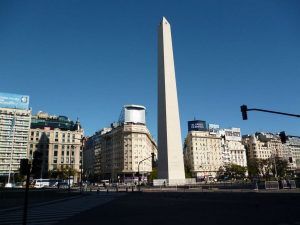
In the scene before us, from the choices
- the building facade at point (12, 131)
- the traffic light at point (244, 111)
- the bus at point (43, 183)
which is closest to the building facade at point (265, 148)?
the building facade at point (12, 131)

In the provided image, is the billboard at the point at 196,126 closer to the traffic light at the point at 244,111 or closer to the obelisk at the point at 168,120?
the obelisk at the point at 168,120

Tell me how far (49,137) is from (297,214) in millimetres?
107696

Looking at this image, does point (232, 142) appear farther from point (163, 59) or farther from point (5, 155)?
point (163, 59)

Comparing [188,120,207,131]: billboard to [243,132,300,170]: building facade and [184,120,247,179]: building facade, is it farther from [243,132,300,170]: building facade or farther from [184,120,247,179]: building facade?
[243,132,300,170]: building facade

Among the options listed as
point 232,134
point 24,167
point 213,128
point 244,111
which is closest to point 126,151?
point 213,128

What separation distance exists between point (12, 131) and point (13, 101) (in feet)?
39.9

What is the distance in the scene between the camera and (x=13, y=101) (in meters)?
109

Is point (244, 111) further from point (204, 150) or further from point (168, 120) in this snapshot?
point (204, 150)

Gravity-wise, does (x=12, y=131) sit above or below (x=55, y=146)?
above

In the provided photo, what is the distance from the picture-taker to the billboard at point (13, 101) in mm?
107144

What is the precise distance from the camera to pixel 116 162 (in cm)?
12000

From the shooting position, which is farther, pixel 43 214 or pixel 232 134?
pixel 232 134

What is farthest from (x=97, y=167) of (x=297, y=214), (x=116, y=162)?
(x=297, y=214)

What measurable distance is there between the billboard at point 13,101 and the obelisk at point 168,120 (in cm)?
7520
